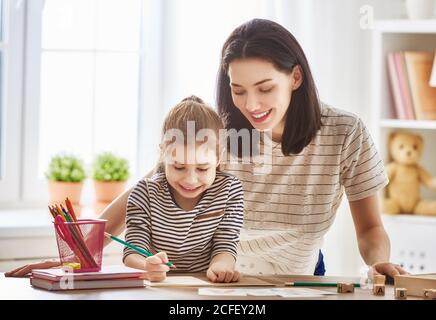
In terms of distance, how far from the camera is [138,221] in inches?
67.0

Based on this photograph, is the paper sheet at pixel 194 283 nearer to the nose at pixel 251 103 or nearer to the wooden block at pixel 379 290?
the wooden block at pixel 379 290

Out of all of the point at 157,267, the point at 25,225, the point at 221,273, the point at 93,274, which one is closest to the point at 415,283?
the point at 221,273

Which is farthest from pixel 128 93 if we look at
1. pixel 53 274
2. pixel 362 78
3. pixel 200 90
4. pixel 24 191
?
pixel 53 274

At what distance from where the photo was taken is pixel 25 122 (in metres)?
3.07

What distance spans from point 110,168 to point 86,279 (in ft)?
5.08

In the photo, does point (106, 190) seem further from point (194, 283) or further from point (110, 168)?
point (194, 283)

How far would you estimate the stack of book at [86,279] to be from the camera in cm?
148

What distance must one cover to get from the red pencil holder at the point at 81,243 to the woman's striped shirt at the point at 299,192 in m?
0.67

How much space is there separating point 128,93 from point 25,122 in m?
0.40

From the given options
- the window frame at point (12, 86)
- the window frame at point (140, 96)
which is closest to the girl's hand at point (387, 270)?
the window frame at point (140, 96)

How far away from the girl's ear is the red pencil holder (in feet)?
2.44

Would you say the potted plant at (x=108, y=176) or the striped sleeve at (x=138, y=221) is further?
the potted plant at (x=108, y=176)
